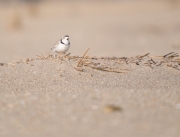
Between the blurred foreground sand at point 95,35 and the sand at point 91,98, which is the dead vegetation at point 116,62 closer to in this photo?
the sand at point 91,98

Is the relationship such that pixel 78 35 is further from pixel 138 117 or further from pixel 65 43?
pixel 138 117

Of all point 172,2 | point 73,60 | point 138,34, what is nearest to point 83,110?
point 73,60

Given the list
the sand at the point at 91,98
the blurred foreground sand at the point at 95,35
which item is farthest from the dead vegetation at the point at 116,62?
the blurred foreground sand at the point at 95,35

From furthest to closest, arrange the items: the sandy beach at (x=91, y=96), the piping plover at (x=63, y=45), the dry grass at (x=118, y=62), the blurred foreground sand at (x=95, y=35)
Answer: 1. the blurred foreground sand at (x=95, y=35)
2. the piping plover at (x=63, y=45)
3. the dry grass at (x=118, y=62)
4. the sandy beach at (x=91, y=96)

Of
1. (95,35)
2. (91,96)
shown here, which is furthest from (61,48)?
(95,35)

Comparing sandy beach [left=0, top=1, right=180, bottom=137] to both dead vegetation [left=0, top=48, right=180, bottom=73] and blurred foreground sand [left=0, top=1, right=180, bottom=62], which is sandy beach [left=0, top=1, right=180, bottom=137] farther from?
blurred foreground sand [left=0, top=1, right=180, bottom=62]

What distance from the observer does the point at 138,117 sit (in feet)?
11.3

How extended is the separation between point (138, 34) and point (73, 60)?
337 inches

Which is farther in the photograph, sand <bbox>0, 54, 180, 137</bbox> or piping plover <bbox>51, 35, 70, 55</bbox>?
piping plover <bbox>51, 35, 70, 55</bbox>

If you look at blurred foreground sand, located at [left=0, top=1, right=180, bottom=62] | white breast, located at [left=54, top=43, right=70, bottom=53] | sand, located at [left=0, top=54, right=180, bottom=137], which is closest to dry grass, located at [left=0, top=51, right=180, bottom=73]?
sand, located at [left=0, top=54, right=180, bottom=137]

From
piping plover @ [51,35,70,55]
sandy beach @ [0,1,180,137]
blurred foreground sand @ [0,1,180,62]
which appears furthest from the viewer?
blurred foreground sand @ [0,1,180,62]

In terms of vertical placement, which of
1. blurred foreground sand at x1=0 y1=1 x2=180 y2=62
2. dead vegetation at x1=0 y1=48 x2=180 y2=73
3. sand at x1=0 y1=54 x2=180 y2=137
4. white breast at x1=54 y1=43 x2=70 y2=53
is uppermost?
blurred foreground sand at x1=0 y1=1 x2=180 y2=62

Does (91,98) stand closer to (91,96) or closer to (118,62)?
(91,96)

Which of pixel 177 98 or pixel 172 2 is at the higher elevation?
pixel 172 2
